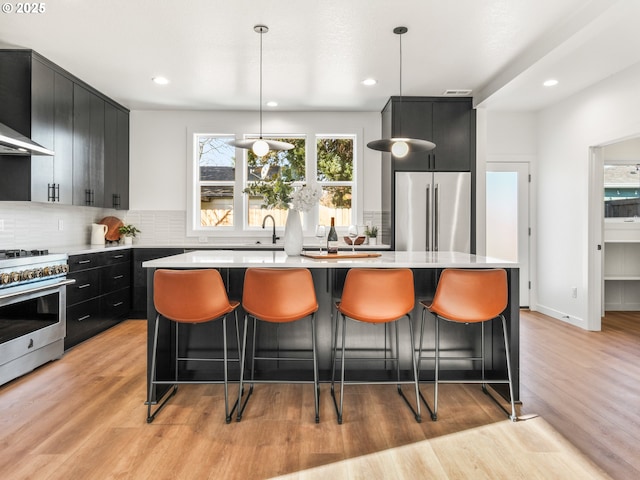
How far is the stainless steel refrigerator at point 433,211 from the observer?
16.5 feet

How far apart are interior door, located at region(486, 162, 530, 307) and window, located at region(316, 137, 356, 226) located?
192 cm

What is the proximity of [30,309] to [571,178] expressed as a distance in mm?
5719

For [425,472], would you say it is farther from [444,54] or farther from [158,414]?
[444,54]

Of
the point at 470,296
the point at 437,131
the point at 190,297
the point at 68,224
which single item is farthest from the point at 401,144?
the point at 68,224

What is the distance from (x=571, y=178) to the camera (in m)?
5.00

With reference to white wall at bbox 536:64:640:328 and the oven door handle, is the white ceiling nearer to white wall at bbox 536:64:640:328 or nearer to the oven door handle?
white wall at bbox 536:64:640:328

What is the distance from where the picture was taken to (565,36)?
10.5 feet

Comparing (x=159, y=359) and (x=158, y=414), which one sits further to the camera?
(x=159, y=359)

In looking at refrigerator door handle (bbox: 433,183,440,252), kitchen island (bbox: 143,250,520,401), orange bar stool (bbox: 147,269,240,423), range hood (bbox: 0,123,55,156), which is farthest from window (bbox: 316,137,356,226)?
orange bar stool (bbox: 147,269,240,423)

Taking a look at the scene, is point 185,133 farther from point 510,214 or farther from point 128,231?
point 510,214

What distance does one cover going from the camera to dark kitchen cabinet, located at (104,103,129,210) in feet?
16.7

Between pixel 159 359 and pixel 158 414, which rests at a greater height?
pixel 159 359

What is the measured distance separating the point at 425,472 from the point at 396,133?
392cm

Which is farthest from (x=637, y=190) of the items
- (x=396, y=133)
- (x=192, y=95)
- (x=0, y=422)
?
(x=0, y=422)
